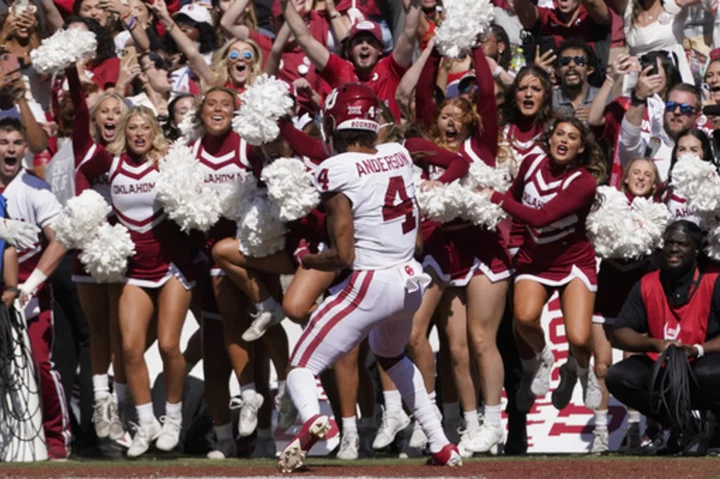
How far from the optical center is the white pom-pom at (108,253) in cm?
942

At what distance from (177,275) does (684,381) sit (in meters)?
3.27

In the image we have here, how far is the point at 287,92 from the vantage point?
9000mm

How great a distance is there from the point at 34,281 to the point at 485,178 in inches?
119

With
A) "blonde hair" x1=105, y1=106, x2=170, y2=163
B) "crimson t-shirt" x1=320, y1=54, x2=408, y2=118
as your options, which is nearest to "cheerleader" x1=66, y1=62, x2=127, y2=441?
"blonde hair" x1=105, y1=106, x2=170, y2=163

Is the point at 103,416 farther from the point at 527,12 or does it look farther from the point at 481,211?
the point at 527,12

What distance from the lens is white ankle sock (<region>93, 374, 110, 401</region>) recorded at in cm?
983

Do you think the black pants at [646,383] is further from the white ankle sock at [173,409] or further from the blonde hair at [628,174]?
the white ankle sock at [173,409]

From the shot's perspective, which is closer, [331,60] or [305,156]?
[305,156]

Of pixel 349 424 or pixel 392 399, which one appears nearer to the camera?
pixel 349 424

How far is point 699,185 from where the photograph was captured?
910cm

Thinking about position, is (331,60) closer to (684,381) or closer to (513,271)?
(513,271)

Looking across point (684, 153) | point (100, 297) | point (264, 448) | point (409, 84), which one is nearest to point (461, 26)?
point (409, 84)

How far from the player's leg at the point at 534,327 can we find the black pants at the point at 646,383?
0.57m

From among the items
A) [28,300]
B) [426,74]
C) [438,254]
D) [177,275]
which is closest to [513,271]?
[438,254]
